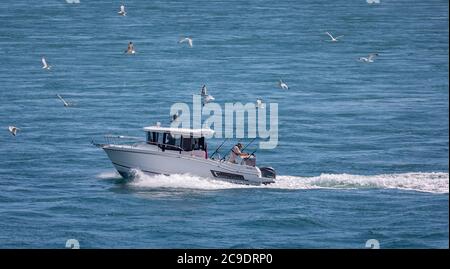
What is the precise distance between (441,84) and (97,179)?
42.4 m

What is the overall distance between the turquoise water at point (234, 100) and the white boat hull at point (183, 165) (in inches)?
19.6

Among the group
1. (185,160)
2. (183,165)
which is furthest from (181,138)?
(183,165)

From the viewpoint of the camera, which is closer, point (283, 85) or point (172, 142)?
point (172, 142)

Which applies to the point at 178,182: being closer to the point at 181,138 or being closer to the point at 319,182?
the point at 181,138

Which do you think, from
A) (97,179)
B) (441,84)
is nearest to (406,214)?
(97,179)

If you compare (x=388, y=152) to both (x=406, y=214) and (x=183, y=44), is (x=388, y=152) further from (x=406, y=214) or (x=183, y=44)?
(x=183, y=44)

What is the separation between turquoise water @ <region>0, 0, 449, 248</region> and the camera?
62.0 metres

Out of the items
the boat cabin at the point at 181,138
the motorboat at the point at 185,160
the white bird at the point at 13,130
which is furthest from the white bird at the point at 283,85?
the boat cabin at the point at 181,138

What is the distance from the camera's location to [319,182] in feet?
230
